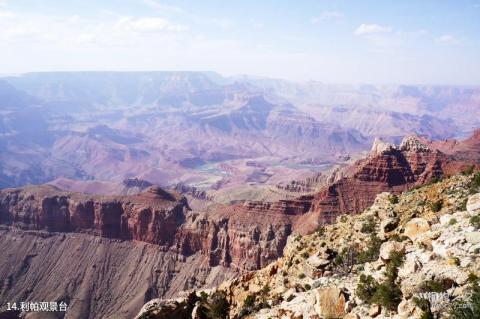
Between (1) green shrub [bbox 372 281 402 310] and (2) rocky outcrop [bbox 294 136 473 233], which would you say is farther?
(2) rocky outcrop [bbox 294 136 473 233]

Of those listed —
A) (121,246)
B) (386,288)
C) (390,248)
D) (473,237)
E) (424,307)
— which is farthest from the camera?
(121,246)

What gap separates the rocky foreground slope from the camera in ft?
73.2

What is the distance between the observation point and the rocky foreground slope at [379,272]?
22.3 metres

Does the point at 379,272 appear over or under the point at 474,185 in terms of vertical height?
under

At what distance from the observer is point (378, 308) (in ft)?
76.9

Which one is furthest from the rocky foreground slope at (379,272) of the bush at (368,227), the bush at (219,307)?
the bush at (368,227)

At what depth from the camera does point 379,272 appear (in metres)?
28.1

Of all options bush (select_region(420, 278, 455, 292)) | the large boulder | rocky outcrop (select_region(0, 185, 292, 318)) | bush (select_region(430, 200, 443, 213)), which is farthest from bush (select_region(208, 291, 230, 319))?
rocky outcrop (select_region(0, 185, 292, 318))

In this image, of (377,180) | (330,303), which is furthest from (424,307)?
(377,180)

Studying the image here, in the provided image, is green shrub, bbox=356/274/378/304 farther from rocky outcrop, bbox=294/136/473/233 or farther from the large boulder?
rocky outcrop, bbox=294/136/473/233

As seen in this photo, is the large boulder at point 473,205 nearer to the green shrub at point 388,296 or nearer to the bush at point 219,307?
the green shrub at point 388,296

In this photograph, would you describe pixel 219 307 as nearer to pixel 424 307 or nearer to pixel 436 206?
pixel 436 206

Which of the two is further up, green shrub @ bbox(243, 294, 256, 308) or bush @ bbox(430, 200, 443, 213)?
bush @ bbox(430, 200, 443, 213)

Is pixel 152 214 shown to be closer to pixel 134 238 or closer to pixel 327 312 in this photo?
pixel 134 238
